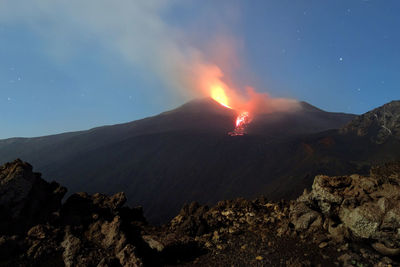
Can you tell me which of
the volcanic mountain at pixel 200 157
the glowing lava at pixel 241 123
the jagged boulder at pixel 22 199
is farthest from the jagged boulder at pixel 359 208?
the glowing lava at pixel 241 123

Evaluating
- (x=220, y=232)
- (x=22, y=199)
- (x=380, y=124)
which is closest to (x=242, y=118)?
(x=380, y=124)

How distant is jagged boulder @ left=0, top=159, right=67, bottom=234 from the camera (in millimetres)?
10195

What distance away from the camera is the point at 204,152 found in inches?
2437

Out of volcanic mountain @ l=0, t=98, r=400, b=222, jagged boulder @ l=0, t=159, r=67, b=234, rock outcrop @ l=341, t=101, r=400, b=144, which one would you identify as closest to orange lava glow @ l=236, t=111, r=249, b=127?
volcanic mountain @ l=0, t=98, r=400, b=222

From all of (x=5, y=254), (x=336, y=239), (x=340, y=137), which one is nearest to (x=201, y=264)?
(x=336, y=239)

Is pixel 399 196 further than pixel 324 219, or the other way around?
pixel 324 219

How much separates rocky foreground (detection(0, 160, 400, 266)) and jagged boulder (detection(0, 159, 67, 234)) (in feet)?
0.11

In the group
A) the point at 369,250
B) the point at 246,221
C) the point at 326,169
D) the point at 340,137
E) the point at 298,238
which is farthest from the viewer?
the point at 340,137

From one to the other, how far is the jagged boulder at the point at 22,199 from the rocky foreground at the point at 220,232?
0.11 ft

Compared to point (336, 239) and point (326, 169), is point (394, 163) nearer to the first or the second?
point (336, 239)

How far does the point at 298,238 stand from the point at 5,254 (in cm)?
1007

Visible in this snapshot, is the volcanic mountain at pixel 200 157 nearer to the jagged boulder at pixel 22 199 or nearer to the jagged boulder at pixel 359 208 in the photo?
the jagged boulder at pixel 359 208

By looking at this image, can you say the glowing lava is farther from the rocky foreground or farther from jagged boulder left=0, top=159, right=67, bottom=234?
jagged boulder left=0, top=159, right=67, bottom=234

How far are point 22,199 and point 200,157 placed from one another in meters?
49.3
